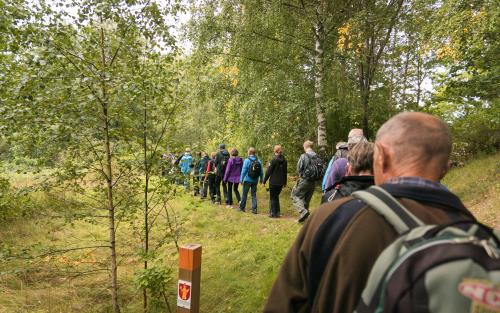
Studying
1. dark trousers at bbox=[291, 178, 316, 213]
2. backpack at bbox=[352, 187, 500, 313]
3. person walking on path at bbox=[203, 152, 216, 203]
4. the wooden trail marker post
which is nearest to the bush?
the wooden trail marker post

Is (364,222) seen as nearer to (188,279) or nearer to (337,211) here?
(337,211)

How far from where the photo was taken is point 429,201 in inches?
53.5

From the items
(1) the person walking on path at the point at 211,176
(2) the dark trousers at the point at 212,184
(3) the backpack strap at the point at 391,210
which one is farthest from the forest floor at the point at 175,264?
(3) the backpack strap at the point at 391,210

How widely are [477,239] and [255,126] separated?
1079cm

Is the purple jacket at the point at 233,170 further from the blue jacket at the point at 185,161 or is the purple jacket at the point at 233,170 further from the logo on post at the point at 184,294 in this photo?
the logo on post at the point at 184,294

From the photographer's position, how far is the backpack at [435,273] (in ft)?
3.61

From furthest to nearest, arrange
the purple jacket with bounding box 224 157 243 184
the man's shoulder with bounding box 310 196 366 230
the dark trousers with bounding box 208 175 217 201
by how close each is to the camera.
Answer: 1. the dark trousers with bounding box 208 175 217 201
2. the purple jacket with bounding box 224 157 243 184
3. the man's shoulder with bounding box 310 196 366 230

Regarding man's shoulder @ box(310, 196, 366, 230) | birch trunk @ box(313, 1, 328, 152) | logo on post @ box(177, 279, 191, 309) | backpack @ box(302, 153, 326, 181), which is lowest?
logo on post @ box(177, 279, 191, 309)

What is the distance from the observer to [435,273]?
112 cm

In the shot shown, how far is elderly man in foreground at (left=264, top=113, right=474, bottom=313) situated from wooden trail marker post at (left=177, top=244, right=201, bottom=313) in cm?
199

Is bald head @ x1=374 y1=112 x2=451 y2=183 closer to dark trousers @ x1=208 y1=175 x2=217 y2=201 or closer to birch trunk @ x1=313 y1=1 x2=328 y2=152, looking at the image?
birch trunk @ x1=313 y1=1 x2=328 y2=152

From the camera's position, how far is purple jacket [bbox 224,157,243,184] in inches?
426

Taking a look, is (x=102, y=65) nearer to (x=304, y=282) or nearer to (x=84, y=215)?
(x=84, y=215)

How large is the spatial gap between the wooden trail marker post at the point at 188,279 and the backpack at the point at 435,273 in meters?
2.47
